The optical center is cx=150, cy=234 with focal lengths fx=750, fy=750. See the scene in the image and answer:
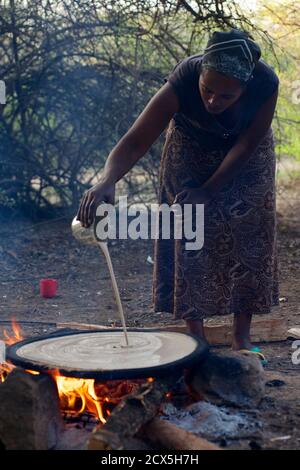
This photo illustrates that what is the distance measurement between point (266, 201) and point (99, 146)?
3.85 m

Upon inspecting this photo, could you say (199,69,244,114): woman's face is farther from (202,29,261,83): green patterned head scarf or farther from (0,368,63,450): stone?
(0,368,63,450): stone

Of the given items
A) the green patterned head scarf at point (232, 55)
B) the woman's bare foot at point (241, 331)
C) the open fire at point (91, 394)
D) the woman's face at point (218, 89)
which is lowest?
the open fire at point (91, 394)

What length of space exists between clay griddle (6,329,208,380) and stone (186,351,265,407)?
3.1 inches

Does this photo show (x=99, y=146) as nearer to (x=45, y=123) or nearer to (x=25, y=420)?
(x=45, y=123)

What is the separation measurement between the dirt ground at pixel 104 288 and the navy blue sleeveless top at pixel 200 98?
48.7 inches

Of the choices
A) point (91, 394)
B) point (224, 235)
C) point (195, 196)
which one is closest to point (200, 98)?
point (195, 196)

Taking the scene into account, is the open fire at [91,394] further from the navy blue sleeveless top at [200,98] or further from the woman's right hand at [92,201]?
the navy blue sleeveless top at [200,98]

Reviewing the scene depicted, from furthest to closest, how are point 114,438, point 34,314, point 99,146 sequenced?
point 99,146
point 34,314
point 114,438

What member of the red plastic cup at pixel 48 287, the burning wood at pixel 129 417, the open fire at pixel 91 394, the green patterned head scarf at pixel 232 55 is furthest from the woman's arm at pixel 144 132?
the red plastic cup at pixel 48 287

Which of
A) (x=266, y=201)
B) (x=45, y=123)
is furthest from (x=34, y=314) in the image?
(x=45, y=123)

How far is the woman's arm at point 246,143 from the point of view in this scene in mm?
3602

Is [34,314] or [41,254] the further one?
[41,254]

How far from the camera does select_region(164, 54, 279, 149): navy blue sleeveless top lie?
139 inches

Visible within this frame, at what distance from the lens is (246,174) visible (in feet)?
12.4
